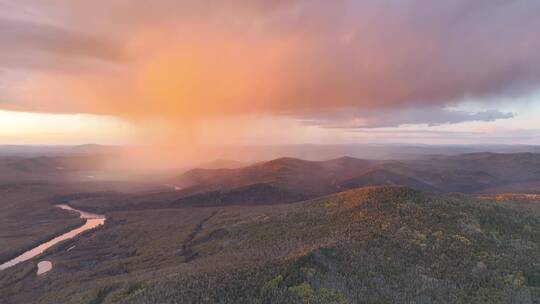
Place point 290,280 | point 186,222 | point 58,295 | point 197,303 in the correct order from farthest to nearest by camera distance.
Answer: point 186,222 < point 58,295 < point 290,280 < point 197,303

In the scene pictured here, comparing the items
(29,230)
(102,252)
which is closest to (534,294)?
(102,252)

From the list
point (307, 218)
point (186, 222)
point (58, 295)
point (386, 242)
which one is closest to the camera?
point (386, 242)

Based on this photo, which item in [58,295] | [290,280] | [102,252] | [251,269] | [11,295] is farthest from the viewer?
[102,252]

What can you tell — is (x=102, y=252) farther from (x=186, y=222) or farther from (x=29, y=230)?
(x=29, y=230)

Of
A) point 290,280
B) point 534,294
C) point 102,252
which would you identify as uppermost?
point 290,280

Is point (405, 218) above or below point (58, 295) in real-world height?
above

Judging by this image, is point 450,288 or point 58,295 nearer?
point 450,288

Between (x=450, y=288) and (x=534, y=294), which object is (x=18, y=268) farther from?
(x=534, y=294)

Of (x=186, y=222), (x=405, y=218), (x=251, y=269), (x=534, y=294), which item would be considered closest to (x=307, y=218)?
(x=405, y=218)

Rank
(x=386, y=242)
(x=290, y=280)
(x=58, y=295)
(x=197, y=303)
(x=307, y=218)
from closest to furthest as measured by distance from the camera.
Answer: (x=197, y=303), (x=290, y=280), (x=386, y=242), (x=58, y=295), (x=307, y=218)
